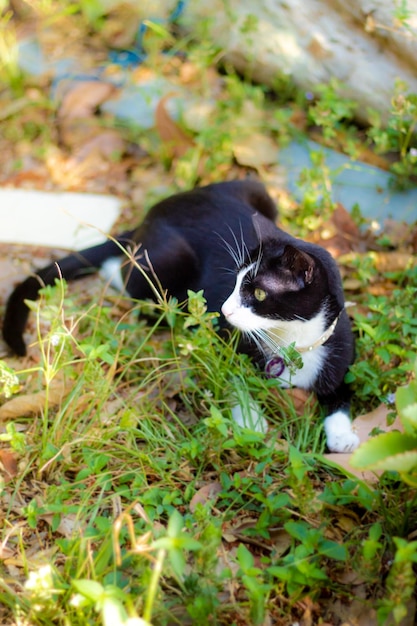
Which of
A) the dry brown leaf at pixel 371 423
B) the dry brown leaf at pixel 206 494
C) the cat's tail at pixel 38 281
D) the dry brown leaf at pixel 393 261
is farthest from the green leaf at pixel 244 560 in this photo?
the dry brown leaf at pixel 393 261

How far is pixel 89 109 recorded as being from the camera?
161 inches

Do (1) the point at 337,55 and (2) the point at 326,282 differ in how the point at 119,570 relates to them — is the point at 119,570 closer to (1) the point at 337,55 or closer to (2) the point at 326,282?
(2) the point at 326,282

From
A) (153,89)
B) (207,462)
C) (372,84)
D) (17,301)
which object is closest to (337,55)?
(372,84)

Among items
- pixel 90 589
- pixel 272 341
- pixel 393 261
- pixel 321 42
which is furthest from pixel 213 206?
pixel 90 589

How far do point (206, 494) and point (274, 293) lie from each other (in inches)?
27.6

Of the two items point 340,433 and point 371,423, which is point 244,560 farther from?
point 371,423

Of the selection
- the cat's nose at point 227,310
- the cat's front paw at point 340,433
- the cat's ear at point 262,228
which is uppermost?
the cat's ear at point 262,228

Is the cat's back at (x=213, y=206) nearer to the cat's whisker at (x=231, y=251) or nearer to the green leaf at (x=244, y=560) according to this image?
the cat's whisker at (x=231, y=251)

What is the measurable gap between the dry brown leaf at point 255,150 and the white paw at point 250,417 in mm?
1639

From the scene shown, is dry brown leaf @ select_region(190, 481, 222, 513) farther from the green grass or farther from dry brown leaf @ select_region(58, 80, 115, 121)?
dry brown leaf @ select_region(58, 80, 115, 121)

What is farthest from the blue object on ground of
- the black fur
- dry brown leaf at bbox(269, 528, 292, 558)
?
dry brown leaf at bbox(269, 528, 292, 558)

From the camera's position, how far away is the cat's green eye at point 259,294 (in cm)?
225

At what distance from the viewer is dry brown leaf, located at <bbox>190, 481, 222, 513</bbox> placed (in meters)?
2.12

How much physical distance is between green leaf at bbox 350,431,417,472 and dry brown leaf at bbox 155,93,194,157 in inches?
95.4
